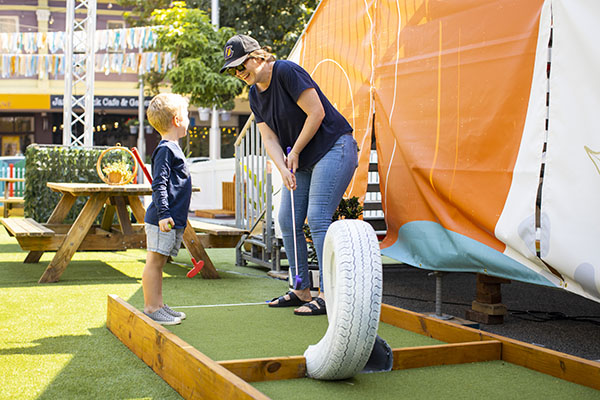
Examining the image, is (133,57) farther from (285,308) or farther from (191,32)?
(285,308)

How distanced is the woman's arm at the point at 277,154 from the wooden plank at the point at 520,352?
2.99 ft

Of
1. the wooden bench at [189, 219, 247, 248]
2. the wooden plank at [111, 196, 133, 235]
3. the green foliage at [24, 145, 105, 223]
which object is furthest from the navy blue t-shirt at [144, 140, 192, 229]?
the green foliage at [24, 145, 105, 223]

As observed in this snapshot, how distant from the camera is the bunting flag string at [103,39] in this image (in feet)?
57.9

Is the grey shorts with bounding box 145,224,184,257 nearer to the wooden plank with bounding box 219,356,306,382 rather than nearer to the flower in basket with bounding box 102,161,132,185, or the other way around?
the wooden plank with bounding box 219,356,306,382

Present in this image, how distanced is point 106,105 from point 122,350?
25.0 meters

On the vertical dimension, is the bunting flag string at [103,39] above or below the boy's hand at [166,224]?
above

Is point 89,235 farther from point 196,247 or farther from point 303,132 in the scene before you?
point 303,132

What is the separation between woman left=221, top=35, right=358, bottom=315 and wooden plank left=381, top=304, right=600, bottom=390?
55 centimetres

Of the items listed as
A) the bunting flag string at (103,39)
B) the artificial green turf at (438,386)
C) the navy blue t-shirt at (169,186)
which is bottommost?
the artificial green turf at (438,386)

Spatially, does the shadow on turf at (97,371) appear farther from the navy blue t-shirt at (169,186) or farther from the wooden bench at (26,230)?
the wooden bench at (26,230)

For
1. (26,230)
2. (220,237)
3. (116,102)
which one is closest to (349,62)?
(220,237)

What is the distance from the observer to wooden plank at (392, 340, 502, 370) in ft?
9.95

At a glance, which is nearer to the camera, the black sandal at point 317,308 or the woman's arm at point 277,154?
the woman's arm at point 277,154

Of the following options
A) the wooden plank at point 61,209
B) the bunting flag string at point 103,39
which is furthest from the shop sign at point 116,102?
the wooden plank at point 61,209
